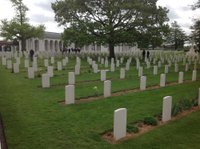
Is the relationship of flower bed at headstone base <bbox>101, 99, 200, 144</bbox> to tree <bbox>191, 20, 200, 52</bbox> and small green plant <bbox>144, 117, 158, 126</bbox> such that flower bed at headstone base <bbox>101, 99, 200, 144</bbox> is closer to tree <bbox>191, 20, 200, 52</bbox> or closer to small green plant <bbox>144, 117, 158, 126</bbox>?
small green plant <bbox>144, 117, 158, 126</bbox>

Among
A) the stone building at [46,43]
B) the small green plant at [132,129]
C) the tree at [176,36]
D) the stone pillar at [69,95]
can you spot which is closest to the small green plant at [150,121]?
the small green plant at [132,129]

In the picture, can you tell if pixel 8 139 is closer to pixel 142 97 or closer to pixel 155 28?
pixel 142 97

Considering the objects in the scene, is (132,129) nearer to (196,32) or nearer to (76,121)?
(76,121)

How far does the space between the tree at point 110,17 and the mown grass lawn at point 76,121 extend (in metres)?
18.1

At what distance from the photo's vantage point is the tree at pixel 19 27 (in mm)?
44188

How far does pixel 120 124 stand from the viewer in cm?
646

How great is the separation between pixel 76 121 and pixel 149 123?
196cm

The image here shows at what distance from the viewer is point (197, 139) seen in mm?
6691

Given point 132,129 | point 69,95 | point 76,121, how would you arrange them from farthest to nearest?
point 69,95, point 76,121, point 132,129

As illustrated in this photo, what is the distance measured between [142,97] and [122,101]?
123cm

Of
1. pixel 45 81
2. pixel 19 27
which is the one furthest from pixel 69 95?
pixel 19 27

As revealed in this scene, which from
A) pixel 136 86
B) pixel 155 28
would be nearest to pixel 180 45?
pixel 155 28

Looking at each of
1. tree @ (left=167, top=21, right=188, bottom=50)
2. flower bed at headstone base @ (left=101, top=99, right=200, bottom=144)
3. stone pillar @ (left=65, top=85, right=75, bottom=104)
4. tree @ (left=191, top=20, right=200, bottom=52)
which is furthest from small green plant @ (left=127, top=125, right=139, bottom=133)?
tree @ (left=167, top=21, right=188, bottom=50)

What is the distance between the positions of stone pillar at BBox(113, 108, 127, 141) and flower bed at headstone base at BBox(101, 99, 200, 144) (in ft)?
0.37
